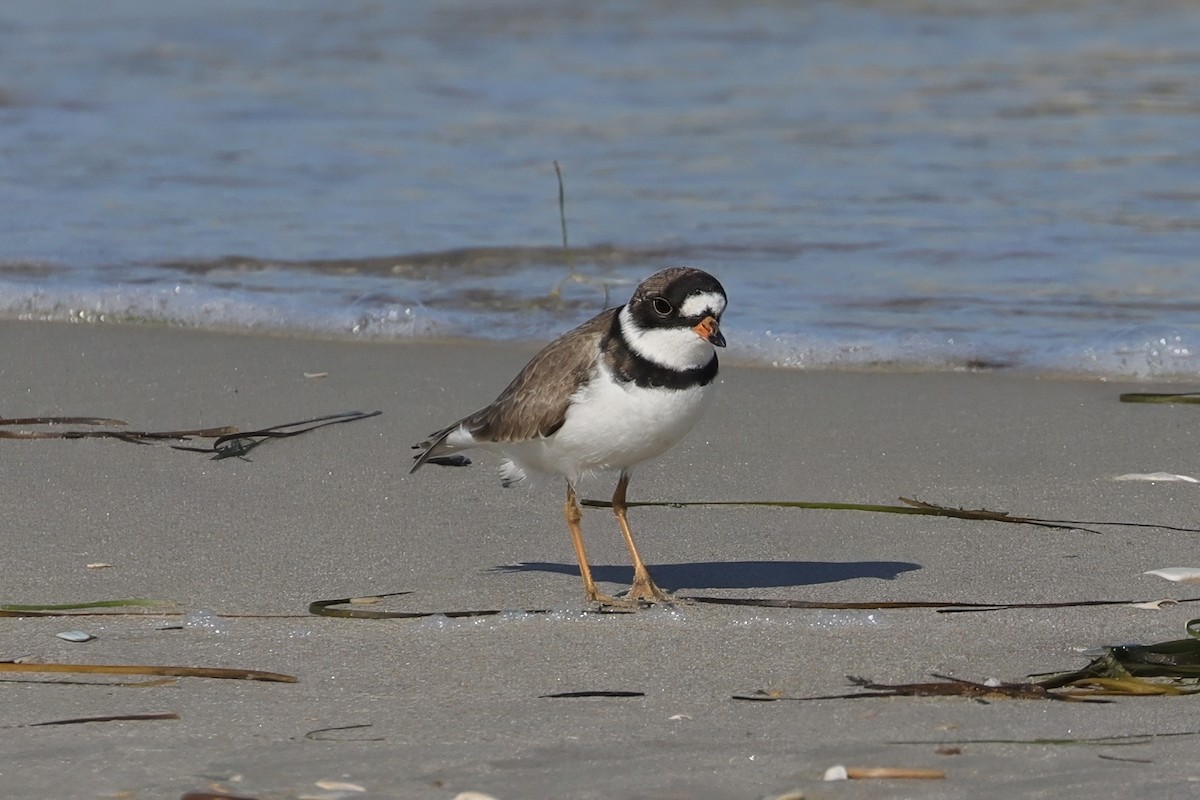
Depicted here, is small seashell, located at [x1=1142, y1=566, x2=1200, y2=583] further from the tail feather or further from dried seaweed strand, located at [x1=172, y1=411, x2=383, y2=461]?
dried seaweed strand, located at [x1=172, y1=411, x2=383, y2=461]

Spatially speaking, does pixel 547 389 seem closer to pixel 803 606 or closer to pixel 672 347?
pixel 672 347

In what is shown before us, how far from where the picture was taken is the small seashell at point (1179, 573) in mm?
4164

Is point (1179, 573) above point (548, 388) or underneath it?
underneath

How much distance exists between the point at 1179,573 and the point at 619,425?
1.40m

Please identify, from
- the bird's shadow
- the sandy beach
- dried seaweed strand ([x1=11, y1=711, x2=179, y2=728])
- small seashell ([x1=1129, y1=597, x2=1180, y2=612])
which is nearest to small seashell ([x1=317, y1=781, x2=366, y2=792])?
the sandy beach

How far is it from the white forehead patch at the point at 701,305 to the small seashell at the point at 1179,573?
1.26m

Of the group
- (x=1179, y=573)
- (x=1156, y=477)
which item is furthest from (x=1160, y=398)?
(x=1179, y=573)

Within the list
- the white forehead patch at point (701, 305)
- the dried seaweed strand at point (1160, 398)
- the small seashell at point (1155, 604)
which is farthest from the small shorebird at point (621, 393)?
the dried seaweed strand at point (1160, 398)

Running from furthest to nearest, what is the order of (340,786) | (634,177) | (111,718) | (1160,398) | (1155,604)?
(634,177), (1160,398), (1155,604), (111,718), (340,786)

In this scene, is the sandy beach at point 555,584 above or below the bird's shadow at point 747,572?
above

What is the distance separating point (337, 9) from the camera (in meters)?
17.2

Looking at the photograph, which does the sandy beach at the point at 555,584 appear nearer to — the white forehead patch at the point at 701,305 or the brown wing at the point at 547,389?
the brown wing at the point at 547,389

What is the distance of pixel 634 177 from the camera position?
33.3 feet

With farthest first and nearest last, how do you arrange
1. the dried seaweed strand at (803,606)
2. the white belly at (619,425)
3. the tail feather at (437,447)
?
the tail feather at (437,447), the white belly at (619,425), the dried seaweed strand at (803,606)
